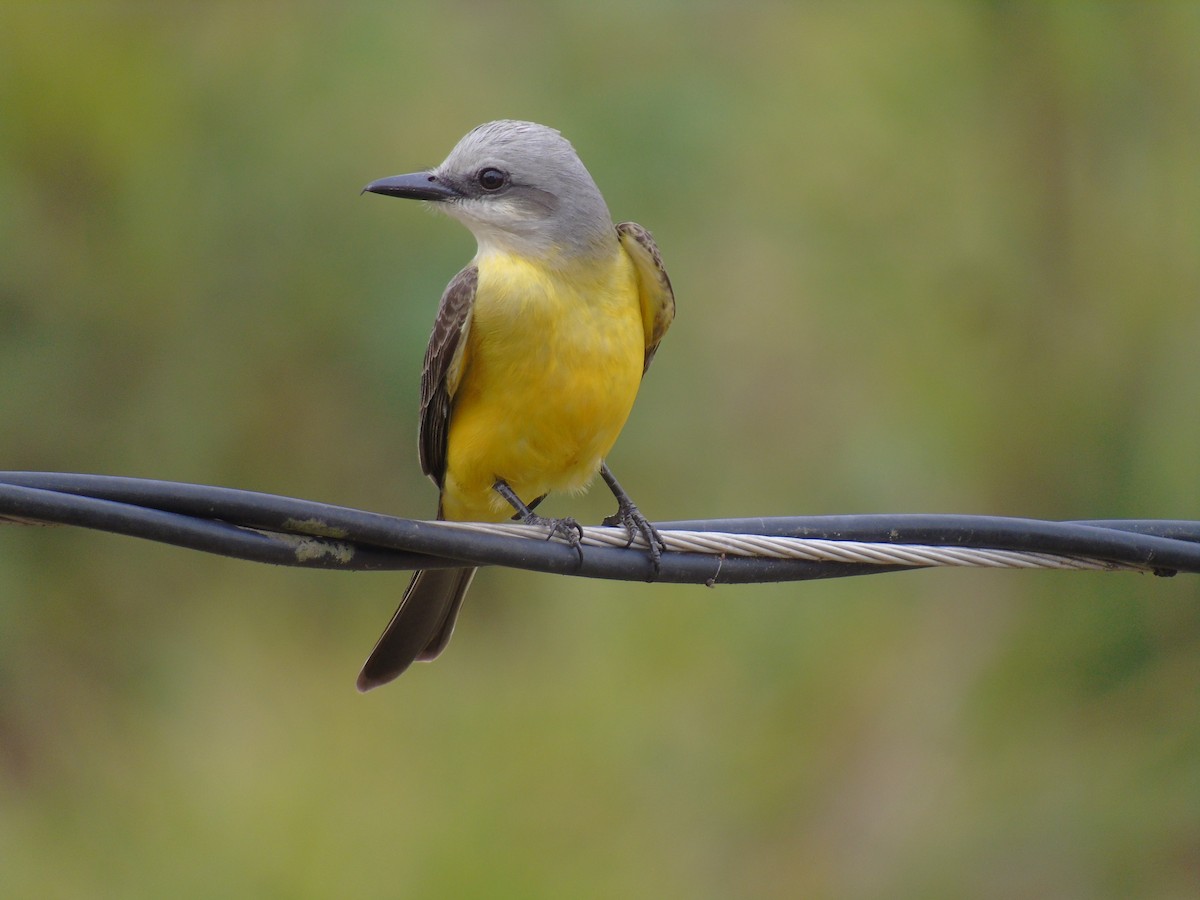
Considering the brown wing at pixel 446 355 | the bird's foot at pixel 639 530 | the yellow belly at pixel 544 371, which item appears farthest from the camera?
the brown wing at pixel 446 355

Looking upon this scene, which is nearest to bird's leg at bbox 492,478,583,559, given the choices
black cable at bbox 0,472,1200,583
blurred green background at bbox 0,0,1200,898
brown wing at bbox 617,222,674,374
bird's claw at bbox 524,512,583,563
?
bird's claw at bbox 524,512,583,563

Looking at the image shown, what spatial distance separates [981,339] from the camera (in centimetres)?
770

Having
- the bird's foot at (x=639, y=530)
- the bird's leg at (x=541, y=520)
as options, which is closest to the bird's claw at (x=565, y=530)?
the bird's leg at (x=541, y=520)

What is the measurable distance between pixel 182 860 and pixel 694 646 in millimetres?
2374

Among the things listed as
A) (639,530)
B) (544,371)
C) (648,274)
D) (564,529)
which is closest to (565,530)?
(564,529)

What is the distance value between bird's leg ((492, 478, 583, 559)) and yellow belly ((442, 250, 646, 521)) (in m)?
0.07

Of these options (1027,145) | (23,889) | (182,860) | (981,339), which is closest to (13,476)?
(182,860)

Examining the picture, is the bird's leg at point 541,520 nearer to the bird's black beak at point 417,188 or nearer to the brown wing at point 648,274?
the brown wing at point 648,274

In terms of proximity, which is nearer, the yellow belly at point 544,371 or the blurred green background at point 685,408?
the yellow belly at point 544,371

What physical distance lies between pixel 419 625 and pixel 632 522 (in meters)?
0.75

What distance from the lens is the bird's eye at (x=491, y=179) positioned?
420 cm

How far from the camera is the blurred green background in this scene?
6117mm

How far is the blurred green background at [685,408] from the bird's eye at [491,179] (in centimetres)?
221

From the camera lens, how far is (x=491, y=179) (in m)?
4.21
